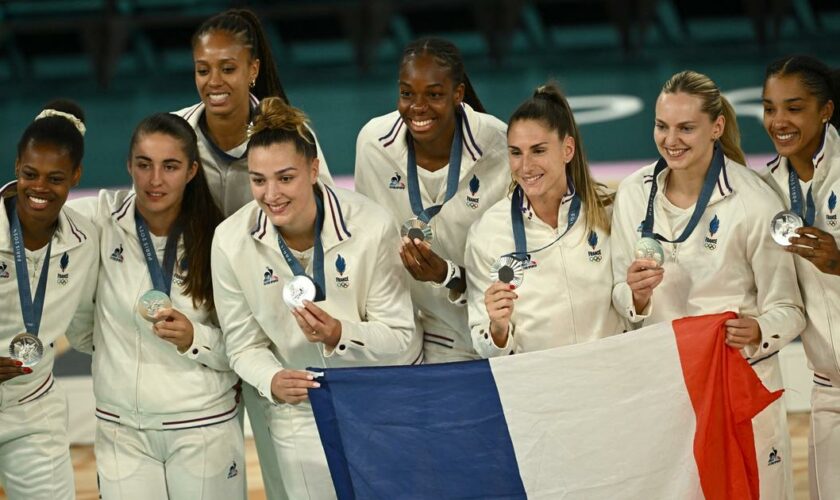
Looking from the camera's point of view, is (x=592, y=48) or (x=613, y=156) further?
(x=592, y=48)

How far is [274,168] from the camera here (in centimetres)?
429

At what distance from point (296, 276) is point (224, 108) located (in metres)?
1.04

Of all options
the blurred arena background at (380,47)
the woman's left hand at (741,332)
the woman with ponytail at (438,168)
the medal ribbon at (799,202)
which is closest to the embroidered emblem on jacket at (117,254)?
the woman with ponytail at (438,168)

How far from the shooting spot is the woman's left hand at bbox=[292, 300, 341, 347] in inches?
163

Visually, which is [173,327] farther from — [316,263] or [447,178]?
[447,178]

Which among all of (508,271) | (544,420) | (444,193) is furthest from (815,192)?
(444,193)

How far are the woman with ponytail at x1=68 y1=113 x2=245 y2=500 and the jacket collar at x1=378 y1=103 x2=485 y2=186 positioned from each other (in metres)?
0.83

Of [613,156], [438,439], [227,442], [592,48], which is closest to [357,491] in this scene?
[438,439]

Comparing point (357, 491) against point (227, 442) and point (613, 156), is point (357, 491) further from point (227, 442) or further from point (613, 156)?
point (613, 156)

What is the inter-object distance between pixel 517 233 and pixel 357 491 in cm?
→ 111

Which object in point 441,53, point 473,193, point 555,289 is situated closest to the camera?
point 555,289

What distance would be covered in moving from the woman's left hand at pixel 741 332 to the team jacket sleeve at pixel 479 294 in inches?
30.3

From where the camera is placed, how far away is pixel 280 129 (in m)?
4.38

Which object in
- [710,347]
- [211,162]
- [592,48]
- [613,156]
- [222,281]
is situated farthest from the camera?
[592,48]
